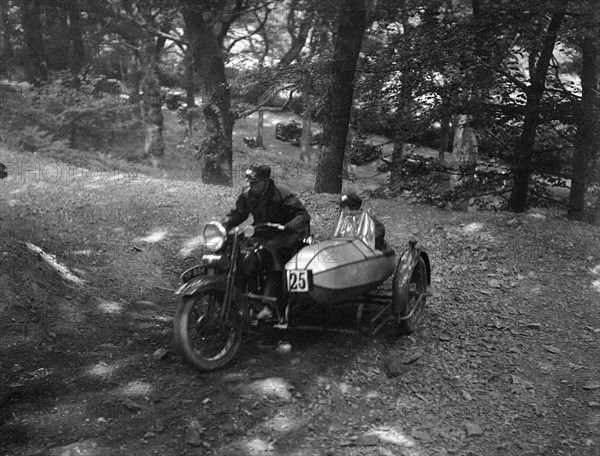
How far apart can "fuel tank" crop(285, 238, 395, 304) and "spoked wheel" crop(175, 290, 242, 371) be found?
2.12 ft

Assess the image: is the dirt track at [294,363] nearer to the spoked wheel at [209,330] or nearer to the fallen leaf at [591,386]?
the fallen leaf at [591,386]

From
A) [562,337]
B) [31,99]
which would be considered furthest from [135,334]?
[31,99]

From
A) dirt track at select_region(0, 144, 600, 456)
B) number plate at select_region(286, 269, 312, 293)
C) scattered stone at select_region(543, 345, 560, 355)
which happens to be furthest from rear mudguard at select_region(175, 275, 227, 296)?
scattered stone at select_region(543, 345, 560, 355)

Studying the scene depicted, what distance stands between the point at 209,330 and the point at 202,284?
507 mm

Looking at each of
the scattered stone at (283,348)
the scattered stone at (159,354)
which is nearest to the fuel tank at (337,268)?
the scattered stone at (283,348)

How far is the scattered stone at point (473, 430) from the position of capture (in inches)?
176

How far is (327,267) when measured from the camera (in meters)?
5.32

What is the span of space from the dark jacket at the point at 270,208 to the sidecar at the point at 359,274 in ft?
1.45

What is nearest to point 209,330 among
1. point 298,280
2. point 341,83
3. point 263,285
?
point 263,285

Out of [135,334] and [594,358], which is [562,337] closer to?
[594,358]

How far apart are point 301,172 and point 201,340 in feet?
65.0

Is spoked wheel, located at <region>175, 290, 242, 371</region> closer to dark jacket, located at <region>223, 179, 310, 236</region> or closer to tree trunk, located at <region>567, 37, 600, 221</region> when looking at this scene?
dark jacket, located at <region>223, 179, 310, 236</region>

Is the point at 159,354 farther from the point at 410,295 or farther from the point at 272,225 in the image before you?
the point at 410,295

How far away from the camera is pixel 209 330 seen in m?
5.20
